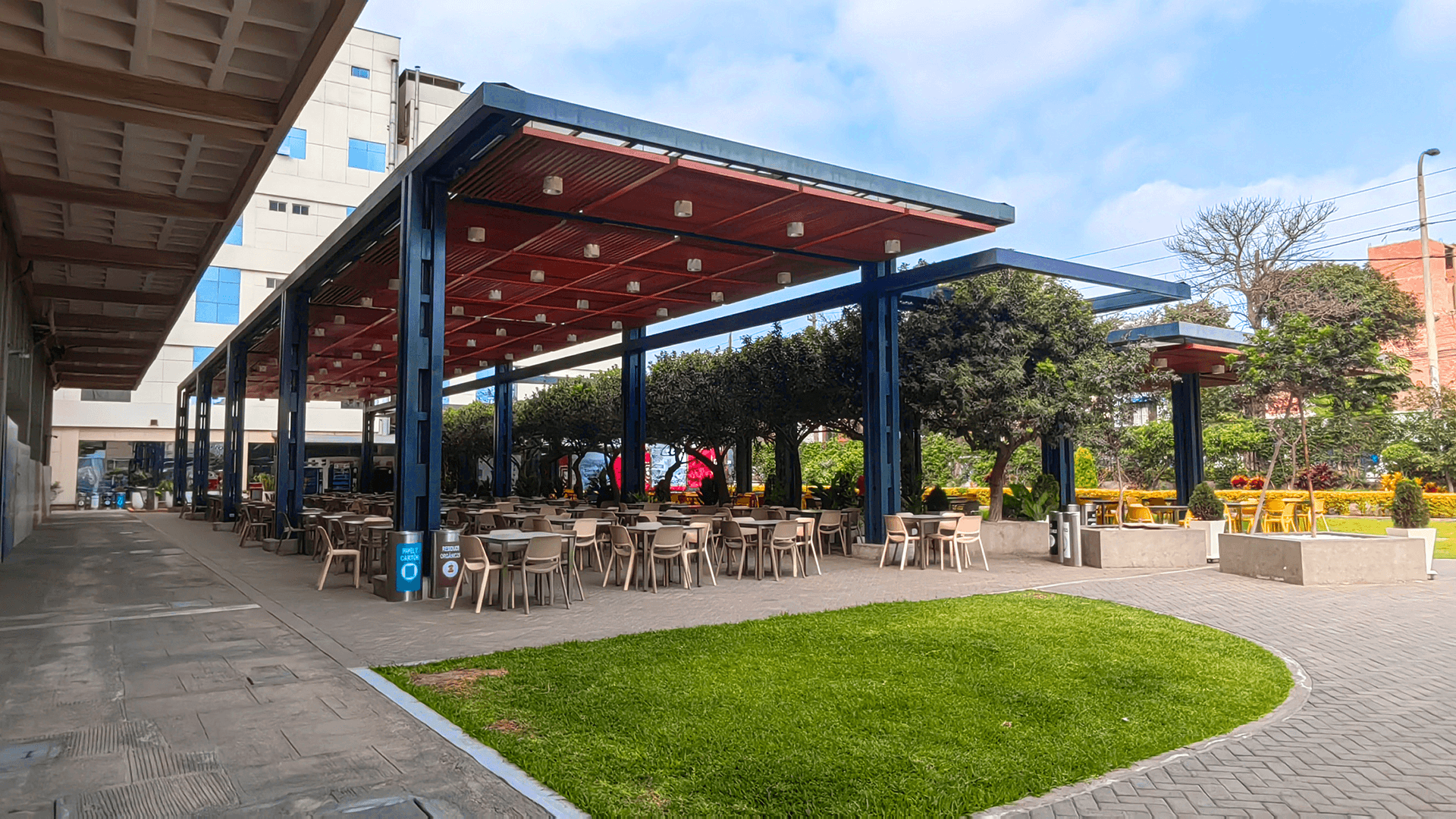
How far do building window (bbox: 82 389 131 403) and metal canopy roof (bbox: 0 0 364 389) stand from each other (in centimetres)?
2520

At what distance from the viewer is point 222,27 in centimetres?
694

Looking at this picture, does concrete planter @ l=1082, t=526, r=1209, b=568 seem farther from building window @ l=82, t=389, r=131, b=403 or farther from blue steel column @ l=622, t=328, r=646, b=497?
building window @ l=82, t=389, r=131, b=403

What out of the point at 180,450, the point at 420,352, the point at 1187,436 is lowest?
the point at 1187,436

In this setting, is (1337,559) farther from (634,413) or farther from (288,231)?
(288,231)

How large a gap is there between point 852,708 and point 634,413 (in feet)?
48.4

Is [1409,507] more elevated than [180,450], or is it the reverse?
[180,450]

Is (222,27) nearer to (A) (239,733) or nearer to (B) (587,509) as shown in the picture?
(A) (239,733)

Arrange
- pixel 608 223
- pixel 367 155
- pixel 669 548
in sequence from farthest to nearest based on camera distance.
Result: pixel 367 155, pixel 608 223, pixel 669 548

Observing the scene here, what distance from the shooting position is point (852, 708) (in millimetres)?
5059

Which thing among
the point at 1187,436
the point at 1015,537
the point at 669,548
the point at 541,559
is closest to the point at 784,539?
the point at 669,548

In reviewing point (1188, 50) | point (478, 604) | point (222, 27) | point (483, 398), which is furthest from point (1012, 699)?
point (483, 398)

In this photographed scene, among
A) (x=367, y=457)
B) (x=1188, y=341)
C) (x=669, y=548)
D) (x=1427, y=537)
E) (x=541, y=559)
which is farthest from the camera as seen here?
(x=367, y=457)

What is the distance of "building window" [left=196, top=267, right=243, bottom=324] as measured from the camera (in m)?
38.1

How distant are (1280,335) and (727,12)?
2584 cm
